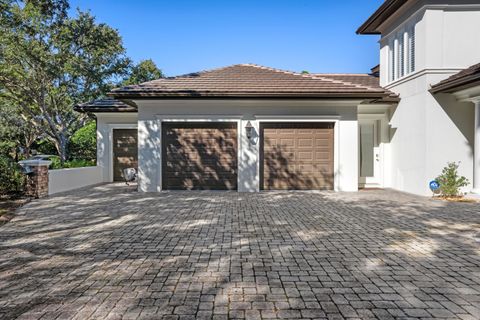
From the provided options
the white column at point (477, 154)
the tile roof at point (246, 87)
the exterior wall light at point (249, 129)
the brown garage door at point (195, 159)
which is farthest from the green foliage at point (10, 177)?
the white column at point (477, 154)

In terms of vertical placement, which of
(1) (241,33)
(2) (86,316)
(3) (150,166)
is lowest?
(2) (86,316)

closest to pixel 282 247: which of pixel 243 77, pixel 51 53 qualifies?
pixel 243 77

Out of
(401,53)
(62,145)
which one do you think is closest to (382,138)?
(401,53)

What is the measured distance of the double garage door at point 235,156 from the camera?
11.5m

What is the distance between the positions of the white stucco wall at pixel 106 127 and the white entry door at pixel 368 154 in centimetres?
1033

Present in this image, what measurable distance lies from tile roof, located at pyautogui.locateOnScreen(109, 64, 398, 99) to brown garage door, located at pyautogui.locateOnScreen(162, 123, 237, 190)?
1.30 meters

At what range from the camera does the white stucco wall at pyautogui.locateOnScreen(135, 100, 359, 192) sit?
447 inches

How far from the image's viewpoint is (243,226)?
621cm

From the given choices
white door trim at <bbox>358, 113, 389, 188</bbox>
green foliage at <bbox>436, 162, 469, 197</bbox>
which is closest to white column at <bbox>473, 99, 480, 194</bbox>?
green foliage at <bbox>436, 162, 469, 197</bbox>

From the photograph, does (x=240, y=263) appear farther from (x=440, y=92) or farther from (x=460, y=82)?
(x=440, y=92)

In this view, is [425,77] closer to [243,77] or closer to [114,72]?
[243,77]

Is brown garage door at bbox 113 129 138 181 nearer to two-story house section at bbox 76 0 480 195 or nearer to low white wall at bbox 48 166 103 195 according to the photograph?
low white wall at bbox 48 166 103 195

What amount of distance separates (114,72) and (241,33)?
8714 mm

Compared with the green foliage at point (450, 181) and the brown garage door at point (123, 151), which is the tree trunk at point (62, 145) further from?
the green foliage at point (450, 181)
